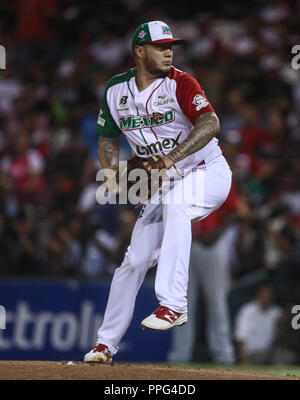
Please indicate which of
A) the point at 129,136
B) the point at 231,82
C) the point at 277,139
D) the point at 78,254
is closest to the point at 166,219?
the point at 129,136

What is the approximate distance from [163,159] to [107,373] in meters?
1.68

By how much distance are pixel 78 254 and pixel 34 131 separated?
3649mm

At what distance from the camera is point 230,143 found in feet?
37.7

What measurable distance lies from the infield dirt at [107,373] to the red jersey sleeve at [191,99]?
6.42 feet

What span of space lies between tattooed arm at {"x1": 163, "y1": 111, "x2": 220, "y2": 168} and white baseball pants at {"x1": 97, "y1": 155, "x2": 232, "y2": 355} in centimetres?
30

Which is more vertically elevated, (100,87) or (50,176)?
(100,87)

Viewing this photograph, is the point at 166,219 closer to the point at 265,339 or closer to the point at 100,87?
the point at 265,339

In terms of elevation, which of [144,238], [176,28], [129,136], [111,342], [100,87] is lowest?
[111,342]

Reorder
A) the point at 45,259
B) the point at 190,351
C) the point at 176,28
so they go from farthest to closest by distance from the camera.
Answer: the point at 176,28, the point at 45,259, the point at 190,351

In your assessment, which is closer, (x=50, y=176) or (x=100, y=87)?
(x=50, y=176)

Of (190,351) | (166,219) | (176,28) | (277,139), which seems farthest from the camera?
(176,28)

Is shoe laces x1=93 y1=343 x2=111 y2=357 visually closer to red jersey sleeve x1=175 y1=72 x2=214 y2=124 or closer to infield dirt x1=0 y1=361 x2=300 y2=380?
infield dirt x1=0 y1=361 x2=300 y2=380

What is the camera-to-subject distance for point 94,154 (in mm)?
13781

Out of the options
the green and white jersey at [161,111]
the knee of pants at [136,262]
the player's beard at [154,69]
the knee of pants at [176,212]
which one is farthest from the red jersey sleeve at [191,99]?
the knee of pants at [136,262]
